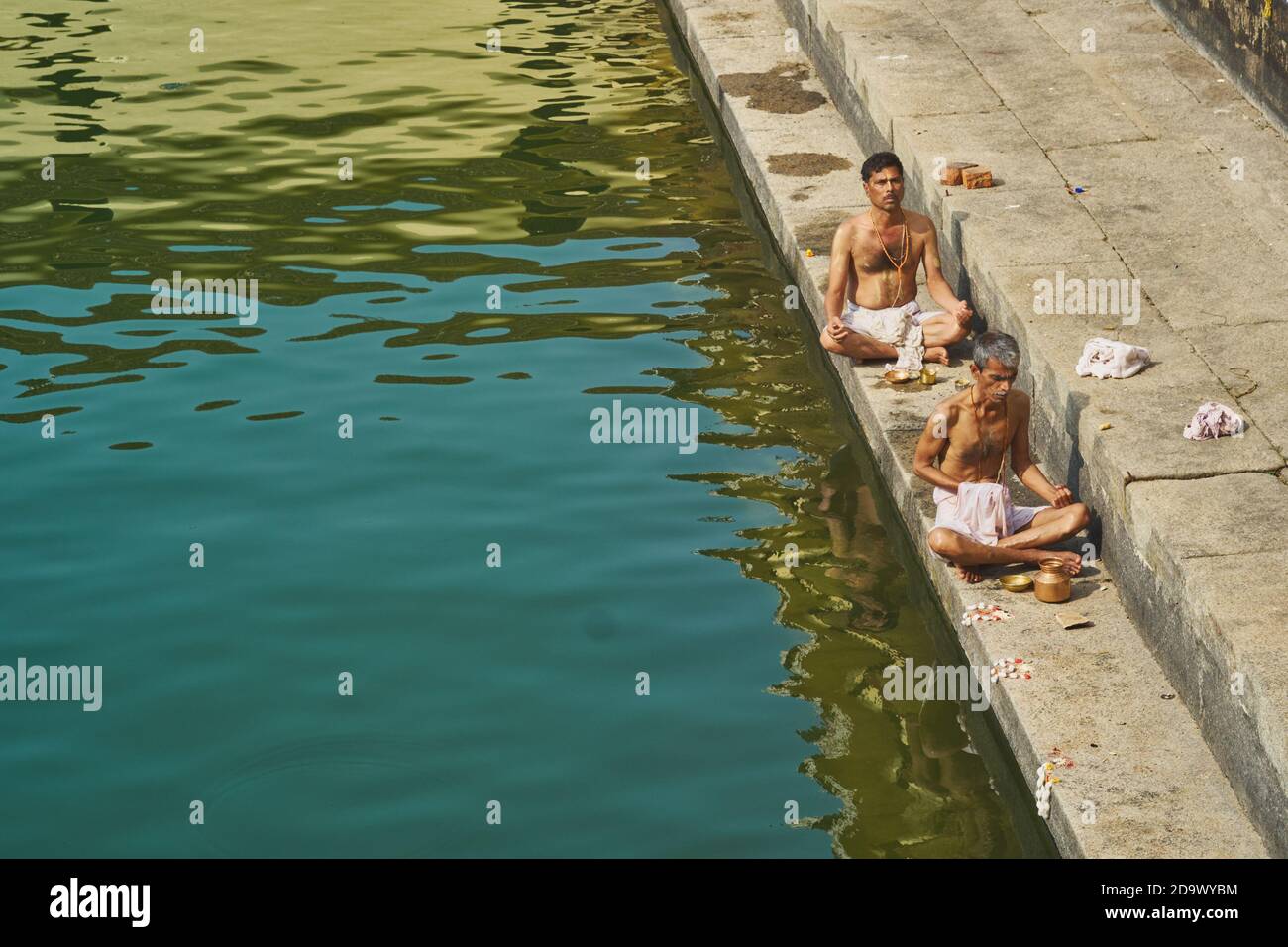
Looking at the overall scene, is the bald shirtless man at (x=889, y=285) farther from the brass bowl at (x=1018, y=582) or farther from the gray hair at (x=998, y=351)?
the brass bowl at (x=1018, y=582)

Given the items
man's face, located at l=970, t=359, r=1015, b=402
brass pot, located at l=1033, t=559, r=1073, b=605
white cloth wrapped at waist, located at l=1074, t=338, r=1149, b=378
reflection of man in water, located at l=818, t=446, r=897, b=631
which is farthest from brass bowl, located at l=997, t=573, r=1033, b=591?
white cloth wrapped at waist, located at l=1074, t=338, r=1149, b=378

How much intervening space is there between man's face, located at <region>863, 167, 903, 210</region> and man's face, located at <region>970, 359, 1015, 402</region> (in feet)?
5.88

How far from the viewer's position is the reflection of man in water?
751 centimetres

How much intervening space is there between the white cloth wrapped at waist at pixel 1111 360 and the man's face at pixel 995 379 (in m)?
0.63

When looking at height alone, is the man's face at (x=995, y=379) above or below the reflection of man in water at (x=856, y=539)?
above

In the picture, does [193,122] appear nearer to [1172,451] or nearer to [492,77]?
[492,77]

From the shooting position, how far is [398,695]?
6840 mm

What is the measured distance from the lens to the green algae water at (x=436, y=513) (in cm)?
630

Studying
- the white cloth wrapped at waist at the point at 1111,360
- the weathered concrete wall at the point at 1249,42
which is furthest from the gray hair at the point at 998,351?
the weathered concrete wall at the point at 1249,42

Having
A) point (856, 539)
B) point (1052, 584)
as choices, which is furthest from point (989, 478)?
point (856, 539)

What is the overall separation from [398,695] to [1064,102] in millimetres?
5930

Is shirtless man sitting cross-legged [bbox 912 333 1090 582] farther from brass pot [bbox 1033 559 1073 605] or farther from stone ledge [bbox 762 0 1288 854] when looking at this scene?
stone ledge [bbox 762 0 1288 854]

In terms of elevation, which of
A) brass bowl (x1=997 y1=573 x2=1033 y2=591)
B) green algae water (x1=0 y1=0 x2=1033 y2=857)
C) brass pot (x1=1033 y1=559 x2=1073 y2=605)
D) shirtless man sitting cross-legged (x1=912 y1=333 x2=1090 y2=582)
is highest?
shirtless man sitting cross-legged (x1=912 y1=333 x2=1090 y2=582)

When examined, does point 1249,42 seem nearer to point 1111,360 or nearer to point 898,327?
point 898,327
